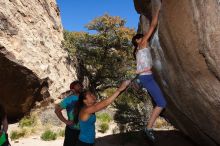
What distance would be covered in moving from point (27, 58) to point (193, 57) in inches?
453

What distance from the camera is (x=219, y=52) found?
17.7ft

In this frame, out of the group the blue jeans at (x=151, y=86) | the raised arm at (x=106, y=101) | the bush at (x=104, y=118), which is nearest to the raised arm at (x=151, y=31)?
the blue jeans at (x=151, y=86)

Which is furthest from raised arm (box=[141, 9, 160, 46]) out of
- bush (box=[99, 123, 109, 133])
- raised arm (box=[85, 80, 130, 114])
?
bush (box=[99, 123, 109, 133])

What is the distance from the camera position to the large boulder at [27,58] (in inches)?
623

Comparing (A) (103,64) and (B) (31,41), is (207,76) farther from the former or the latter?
(A) (103,64)

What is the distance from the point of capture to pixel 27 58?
1652 cm

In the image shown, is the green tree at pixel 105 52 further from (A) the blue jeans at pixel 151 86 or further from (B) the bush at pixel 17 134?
(A) the blue jeans at pixel 151 86

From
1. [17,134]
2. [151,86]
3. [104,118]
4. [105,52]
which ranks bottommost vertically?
[17,134]

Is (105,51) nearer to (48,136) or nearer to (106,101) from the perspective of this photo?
(48,136)

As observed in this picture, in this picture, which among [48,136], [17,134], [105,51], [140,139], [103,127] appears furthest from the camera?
[105,51]

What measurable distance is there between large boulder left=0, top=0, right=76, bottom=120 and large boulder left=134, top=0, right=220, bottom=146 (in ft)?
29.9

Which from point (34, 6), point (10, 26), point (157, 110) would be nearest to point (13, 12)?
point (10, 26)

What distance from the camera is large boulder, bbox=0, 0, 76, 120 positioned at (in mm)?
15820

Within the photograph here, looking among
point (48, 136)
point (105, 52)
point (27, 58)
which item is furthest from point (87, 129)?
point (105, 52)
